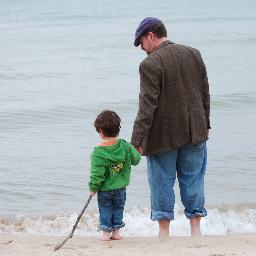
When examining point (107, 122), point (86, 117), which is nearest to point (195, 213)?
point (107, 122)

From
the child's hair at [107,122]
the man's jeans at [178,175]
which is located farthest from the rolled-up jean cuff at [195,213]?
the child's hair at [107,122]

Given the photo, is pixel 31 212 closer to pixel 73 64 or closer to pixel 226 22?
pixel 73 64

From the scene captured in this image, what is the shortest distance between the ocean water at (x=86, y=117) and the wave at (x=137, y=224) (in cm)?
1

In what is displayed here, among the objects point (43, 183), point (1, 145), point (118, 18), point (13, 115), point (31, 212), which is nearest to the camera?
point (31, 212)

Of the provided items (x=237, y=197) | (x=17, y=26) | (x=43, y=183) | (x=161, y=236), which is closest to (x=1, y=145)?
(x=43, y=183)

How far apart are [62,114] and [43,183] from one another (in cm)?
554

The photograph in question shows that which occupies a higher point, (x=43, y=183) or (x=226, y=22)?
(x=226, y=22)

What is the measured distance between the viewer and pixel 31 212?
8383 mm

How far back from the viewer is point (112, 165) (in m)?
5.30

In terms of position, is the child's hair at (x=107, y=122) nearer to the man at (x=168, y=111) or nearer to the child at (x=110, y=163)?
the child at (x=110, y=163)

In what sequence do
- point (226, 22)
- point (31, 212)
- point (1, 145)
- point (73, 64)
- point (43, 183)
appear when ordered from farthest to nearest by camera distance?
point (226, 22)
point (73, 64)
point (1, 145)
point (43, 183)
point (31, 212)

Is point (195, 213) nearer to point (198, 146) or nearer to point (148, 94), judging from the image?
point (198, 146)

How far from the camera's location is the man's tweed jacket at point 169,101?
525cm

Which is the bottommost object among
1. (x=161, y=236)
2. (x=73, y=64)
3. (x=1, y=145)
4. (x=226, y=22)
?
(x=161, y=236)
